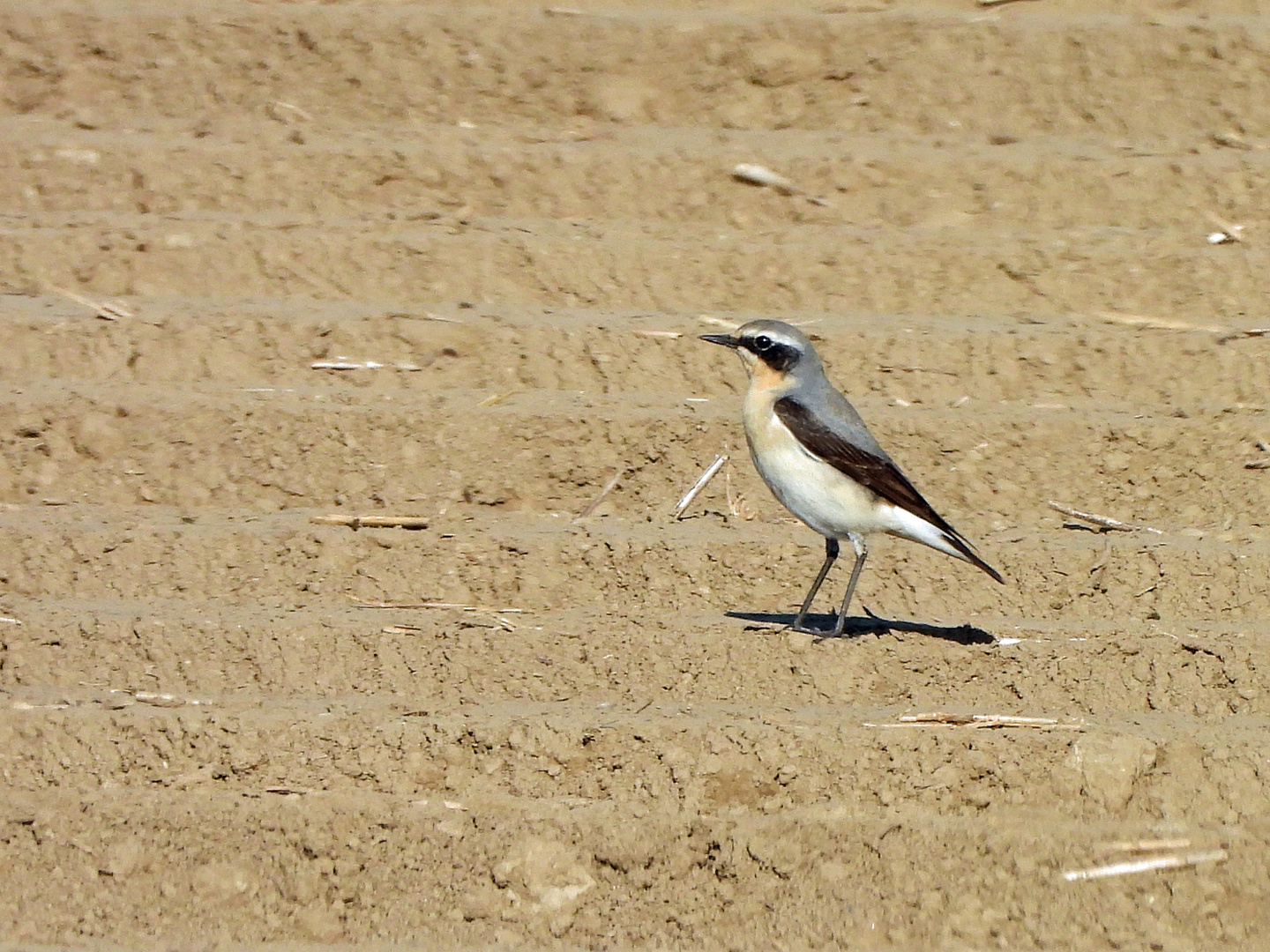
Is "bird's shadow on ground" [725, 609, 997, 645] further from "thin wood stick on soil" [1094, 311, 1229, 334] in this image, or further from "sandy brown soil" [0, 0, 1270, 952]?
"thin wood stick on soil" [1094, 311, 1229, 334]

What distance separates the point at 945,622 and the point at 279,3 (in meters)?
5.78

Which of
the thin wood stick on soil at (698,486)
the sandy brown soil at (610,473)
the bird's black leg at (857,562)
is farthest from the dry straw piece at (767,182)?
the bird's black leg at (857,562)

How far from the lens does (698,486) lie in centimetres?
804

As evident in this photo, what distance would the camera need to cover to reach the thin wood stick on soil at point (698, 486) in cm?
793

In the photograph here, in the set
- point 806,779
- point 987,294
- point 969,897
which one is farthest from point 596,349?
point 969,897

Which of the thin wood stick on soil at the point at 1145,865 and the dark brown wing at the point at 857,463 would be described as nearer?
the thin wood stick on soil at the point at 1145,865

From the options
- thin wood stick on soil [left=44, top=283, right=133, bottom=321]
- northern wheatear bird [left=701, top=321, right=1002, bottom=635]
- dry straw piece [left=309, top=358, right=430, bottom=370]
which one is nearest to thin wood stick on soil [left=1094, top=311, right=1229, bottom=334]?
northern wheatear bird [left=701, top=321, right=1002, bottom=635]

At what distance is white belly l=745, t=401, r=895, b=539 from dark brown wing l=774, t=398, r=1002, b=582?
31mm

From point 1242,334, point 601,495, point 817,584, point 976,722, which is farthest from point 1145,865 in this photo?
point 1242,334

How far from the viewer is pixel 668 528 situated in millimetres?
7691

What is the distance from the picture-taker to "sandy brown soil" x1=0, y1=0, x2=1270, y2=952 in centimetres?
561

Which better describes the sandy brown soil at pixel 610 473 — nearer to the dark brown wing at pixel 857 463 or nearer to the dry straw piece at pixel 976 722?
the dry straw piece at pixel 976 722

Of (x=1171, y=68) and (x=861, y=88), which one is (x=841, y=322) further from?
(x=1171, y=68)

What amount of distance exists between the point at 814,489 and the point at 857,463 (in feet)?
0.71
